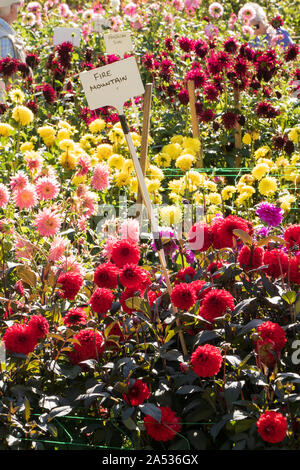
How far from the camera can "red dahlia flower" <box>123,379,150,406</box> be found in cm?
159

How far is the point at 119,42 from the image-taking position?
3.61 meters

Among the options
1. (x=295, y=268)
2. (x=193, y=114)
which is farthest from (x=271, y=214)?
(x=193, y=114)

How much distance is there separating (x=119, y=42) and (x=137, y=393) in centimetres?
248

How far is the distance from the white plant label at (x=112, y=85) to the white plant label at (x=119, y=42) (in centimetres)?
171

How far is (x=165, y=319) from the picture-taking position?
5.86ft

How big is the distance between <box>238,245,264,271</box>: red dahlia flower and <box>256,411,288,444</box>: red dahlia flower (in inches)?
22.3

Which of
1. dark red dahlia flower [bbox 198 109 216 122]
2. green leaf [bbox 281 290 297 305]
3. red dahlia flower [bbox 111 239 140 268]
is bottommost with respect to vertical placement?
dark red dahlia flower [bbox 198 109 216 122]

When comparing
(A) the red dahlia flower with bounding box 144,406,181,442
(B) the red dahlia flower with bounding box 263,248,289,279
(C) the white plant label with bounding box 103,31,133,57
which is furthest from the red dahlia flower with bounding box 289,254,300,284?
(C) the white plant label with bounding box 103,31,133,57

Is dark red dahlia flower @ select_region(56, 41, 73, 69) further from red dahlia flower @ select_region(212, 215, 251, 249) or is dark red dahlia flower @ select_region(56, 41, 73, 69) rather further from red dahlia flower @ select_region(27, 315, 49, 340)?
red dahlia flower @ select_region(27, 315, 49, 340)

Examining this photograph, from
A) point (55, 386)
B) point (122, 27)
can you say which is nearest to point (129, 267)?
point (55, 386)

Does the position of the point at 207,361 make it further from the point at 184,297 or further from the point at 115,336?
the point at 115,336

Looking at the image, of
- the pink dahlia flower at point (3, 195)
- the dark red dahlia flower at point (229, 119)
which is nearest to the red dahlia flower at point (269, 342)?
the pink dahlia flower at point (3, 195)

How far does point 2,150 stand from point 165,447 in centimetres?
236
